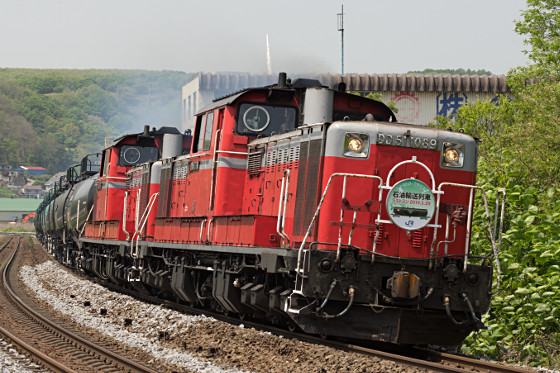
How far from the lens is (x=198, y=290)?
48.9 ft

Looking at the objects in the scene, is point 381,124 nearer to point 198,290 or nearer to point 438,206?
point 438,206

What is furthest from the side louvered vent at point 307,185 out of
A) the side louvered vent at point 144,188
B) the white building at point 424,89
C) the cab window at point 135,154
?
the white building at point 424,89

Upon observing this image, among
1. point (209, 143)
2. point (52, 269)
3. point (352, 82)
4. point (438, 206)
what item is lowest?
point (52, 269)

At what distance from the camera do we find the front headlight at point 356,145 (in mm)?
10312

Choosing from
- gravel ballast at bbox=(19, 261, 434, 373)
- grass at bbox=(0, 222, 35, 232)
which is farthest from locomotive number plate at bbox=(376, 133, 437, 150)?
grass at bbox=(0, 222, 35, 232)

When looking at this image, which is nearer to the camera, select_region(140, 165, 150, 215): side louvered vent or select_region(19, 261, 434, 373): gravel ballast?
select_region(19, 261, 434, 373): gravel ballast

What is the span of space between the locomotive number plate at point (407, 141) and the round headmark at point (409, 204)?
1.98ft

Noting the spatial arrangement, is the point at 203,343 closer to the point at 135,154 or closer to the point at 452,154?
the point at 452,154

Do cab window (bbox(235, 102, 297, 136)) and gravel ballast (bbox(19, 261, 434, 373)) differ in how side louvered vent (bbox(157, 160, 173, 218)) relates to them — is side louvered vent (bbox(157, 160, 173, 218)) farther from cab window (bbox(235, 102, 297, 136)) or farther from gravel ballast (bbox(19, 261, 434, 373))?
cab window (bbox(235, 102, 297, 136))

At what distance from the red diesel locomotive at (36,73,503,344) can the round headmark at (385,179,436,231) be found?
0.05 feet

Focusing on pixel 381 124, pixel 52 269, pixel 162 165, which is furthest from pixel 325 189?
pixel 52 269

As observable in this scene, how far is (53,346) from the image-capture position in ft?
38.5

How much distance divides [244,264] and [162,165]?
622 centimetres

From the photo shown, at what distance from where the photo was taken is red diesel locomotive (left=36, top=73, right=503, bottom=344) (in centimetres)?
999
